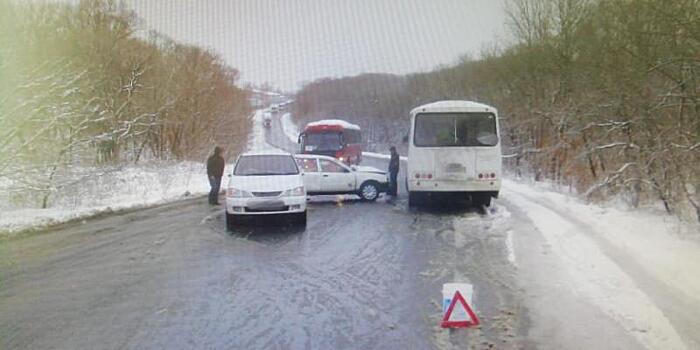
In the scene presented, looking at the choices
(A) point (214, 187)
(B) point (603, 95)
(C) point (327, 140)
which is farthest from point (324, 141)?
(B) point (603, 95)

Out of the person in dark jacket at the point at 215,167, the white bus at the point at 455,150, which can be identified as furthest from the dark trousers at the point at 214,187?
the white bus at the point at 455,150

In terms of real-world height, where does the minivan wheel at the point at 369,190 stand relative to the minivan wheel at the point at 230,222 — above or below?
above

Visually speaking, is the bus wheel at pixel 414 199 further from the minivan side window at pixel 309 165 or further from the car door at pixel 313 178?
the minivan side window at pixel 309 165

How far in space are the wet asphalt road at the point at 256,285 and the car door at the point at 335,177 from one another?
470cm

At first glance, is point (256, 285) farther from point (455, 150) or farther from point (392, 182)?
point (392, 182)

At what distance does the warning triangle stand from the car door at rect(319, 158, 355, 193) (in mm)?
12845

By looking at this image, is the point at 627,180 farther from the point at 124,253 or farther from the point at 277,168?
the point at 124,253

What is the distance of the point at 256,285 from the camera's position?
7.94 metres

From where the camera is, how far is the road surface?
5.80 meters

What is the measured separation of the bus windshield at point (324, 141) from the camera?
108ft

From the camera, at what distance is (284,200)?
13.0 metres

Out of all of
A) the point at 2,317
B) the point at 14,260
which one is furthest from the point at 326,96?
the point at 2,317

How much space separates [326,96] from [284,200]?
3824cm

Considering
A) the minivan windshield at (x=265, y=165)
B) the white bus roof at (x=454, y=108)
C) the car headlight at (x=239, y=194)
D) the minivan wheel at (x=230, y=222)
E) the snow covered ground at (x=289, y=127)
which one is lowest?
the minivan wheel at (x=230, y=222)
